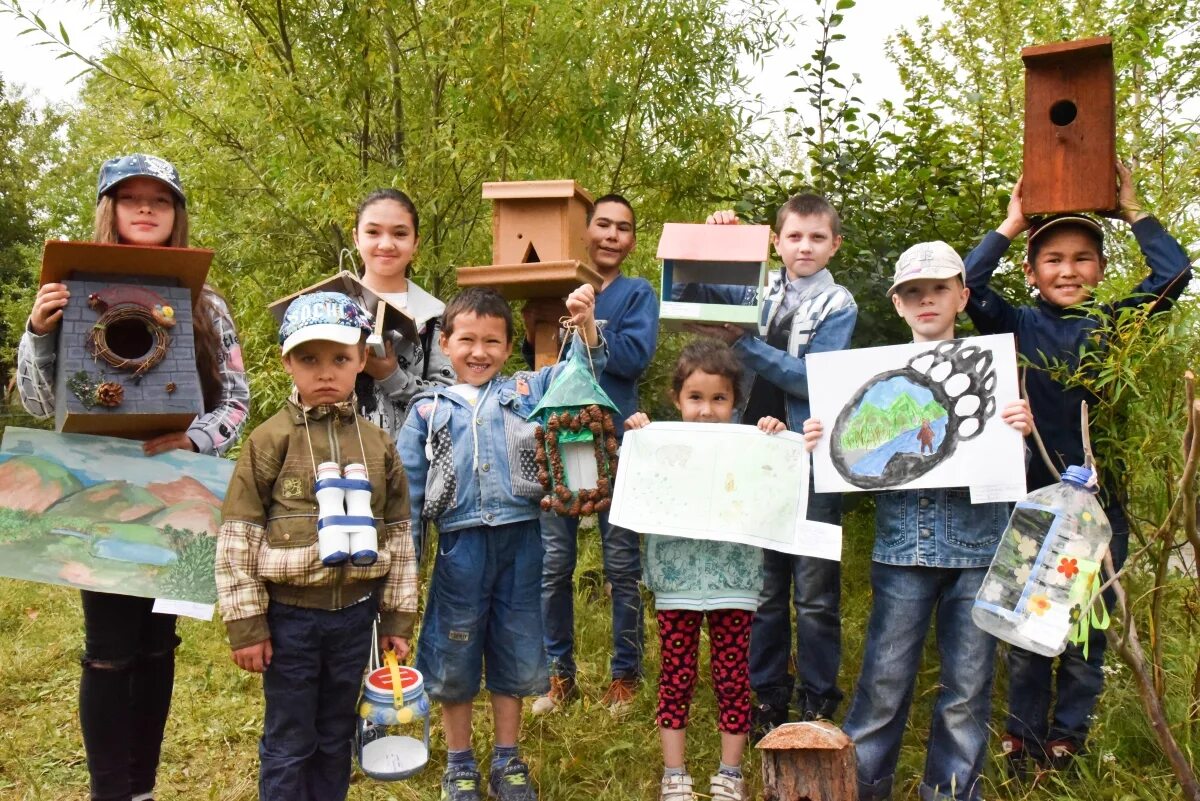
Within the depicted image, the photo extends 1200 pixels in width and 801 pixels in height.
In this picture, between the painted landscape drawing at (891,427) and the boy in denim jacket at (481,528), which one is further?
the boy in denim jacket at (481,528)

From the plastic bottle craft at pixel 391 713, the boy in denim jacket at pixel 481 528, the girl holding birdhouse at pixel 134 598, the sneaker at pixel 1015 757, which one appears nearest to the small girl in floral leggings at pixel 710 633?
the boy in denim jacket at pixel 481 528

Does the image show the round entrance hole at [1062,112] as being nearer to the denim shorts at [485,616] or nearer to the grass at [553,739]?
the grass at [553,739]

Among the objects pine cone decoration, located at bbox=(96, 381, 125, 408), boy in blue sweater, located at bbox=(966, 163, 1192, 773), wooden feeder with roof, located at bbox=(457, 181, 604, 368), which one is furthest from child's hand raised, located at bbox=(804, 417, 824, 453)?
pine cone decoration, located at bbox=(96, 381, 125, 408)

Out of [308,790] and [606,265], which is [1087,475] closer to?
[606,265]

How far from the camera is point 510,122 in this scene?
16.6 ft

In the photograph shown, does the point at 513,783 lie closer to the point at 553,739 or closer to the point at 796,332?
the point at 553,739

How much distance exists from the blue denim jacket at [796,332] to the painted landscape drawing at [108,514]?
192 cm

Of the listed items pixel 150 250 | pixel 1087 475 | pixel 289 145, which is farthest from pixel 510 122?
pixel 1087 475

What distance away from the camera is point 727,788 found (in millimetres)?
3314

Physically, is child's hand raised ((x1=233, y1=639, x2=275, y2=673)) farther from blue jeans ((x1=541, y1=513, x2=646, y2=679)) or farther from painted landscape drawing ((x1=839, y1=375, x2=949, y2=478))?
painted landscape drawing ((x1=839, y1=375, x2=949, y2=478))

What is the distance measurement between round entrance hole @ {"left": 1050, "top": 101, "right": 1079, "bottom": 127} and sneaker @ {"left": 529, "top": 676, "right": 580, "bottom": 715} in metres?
3.14

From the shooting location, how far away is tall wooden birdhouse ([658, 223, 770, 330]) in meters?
3.44

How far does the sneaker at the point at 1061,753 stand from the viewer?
3.49 m

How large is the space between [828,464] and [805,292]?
2.61 feet
